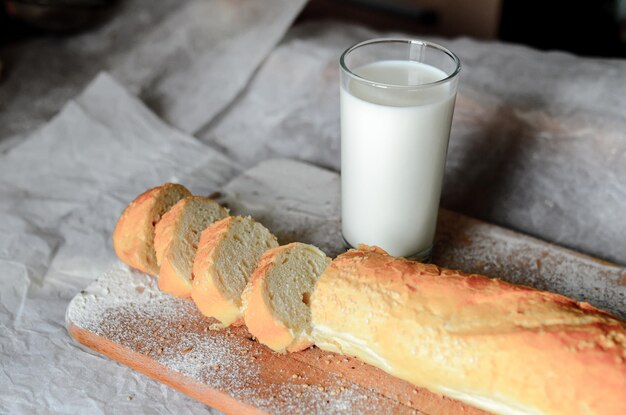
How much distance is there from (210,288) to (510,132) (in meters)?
1.27

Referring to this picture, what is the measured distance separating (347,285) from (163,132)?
1408 mm

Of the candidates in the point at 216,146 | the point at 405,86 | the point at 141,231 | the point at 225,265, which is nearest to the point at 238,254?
the point at 225,265

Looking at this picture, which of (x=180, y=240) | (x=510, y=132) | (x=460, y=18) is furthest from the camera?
(x=460, y=18)

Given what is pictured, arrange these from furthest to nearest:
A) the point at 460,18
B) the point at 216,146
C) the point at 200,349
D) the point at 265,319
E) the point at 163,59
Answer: the point at 460,18
the point at 163,59
the point at 216,146
the point at 200,349
the point at 265,319

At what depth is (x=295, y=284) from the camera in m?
1.49

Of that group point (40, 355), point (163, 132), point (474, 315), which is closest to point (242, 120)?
point (163, 132)

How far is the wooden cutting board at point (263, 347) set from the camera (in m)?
1.41

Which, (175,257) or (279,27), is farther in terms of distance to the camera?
(279,27)

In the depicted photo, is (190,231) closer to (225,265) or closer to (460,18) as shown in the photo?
(225,265)

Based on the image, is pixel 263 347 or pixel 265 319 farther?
pixel 263 347

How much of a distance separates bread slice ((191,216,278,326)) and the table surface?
237 mm

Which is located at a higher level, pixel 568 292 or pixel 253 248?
pixel 253 248

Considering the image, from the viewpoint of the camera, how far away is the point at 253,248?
1.63 meters

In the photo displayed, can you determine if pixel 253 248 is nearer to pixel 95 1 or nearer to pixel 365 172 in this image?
pixel 365 172
